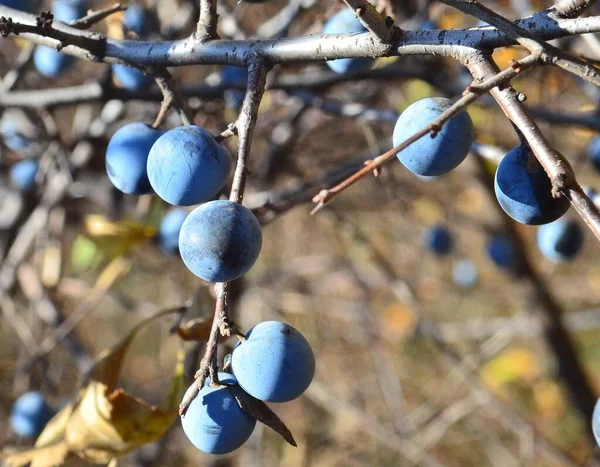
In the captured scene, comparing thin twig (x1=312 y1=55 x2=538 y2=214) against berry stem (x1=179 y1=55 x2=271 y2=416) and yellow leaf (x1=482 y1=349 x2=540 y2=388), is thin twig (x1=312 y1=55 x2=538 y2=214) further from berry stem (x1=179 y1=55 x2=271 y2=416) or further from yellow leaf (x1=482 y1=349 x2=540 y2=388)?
yellow leaf (x1=482 y1=349 x2=540 y2=388)

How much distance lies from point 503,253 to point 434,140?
2.38m

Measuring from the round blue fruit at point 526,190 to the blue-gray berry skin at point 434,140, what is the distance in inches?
3.0

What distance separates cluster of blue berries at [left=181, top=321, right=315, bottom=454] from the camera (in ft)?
3.31

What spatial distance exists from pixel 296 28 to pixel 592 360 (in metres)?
4.74

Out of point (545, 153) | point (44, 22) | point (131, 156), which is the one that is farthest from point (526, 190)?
point (44, 22)

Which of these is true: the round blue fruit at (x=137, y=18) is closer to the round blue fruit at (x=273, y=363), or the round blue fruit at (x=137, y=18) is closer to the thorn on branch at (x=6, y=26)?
the thorn on branch at (x=6, y=26)

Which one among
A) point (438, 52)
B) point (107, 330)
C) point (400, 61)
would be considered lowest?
point (107, 330)

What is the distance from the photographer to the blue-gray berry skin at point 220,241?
3.03 feet

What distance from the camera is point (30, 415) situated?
2.35 m

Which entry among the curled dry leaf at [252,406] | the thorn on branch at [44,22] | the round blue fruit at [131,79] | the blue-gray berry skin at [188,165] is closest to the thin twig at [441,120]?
the blue-gray berry skin at [188,165]

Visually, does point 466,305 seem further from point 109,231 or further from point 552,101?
point 109,231

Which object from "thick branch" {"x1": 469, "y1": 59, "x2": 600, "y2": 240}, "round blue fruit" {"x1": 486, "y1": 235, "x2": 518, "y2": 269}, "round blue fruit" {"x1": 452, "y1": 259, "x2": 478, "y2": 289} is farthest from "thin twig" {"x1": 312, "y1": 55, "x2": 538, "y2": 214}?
"round blue fruit" {"x1": 452, "y1": 259, "x2": 478, "y2": 289}

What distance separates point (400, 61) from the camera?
7.68 ft

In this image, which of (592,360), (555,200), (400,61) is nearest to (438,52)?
(555,200)
